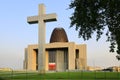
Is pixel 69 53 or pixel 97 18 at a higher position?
pixel 69 53

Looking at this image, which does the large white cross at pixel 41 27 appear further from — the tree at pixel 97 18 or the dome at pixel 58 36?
the dome at pixel 58 36

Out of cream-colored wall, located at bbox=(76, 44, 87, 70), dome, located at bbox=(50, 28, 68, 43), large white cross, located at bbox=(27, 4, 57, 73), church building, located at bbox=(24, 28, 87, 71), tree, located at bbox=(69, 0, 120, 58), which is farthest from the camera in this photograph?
dome, located at bbox=(50, 28, 68, 43)

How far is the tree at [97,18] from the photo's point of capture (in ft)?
69.7

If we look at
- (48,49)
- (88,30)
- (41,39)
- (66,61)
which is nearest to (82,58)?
(66,61)

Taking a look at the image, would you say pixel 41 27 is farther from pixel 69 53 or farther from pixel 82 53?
pixel 82 53

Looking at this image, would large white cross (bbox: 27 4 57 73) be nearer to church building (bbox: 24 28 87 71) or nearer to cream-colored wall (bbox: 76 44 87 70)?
church building (bbox: 24 28 87 71)

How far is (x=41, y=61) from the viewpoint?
172 feet

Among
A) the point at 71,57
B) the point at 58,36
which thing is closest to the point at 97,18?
the point at 71,57

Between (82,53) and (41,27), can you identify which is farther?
(82,53)

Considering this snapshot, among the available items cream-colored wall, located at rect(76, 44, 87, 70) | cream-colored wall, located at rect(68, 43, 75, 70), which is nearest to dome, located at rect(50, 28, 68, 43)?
cream-colored wall, located at rect(76, 44, 87, 70)

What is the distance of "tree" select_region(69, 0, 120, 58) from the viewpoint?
69.7 feet

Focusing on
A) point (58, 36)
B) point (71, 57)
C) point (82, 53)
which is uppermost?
point (58, 36)

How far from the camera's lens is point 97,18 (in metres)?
22.2

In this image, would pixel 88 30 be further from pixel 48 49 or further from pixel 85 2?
pixel 48 49
